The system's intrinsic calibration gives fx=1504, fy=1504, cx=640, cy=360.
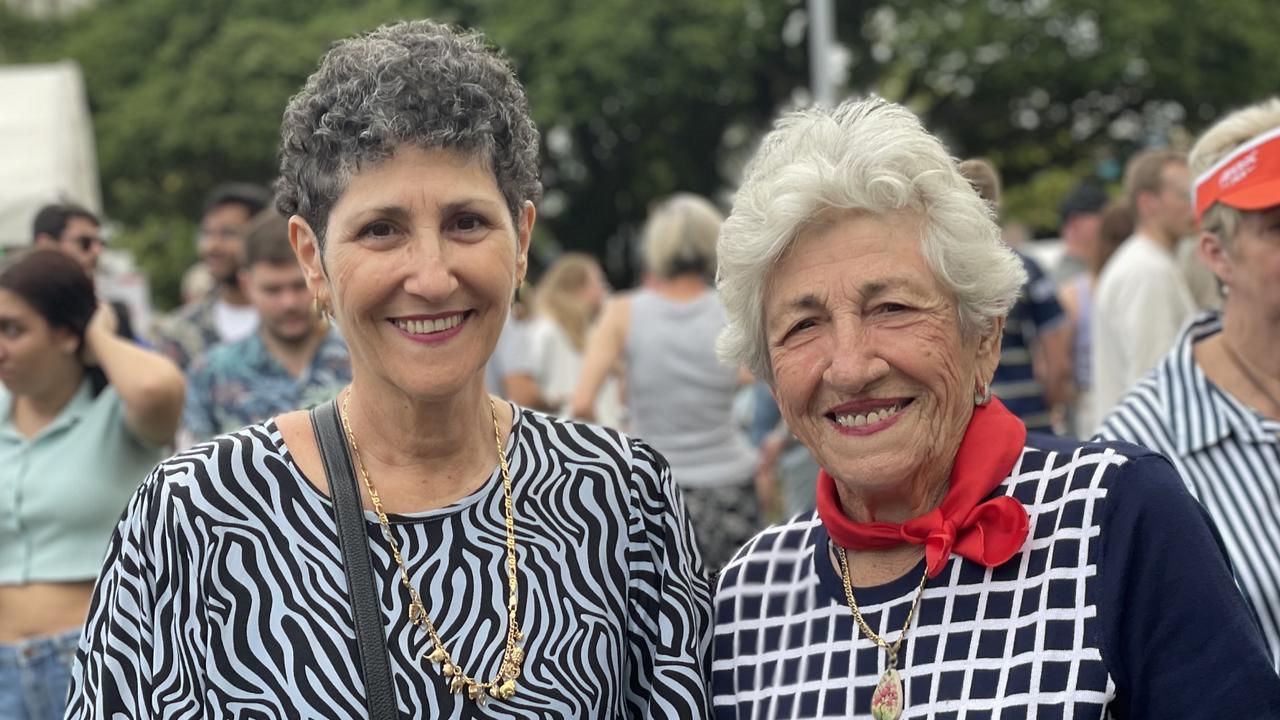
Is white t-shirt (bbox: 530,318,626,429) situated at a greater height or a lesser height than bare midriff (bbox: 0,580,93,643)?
greater

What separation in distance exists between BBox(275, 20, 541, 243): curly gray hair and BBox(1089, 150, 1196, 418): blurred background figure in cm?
434

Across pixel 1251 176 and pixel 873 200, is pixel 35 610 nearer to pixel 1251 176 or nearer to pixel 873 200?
pixel 873 200

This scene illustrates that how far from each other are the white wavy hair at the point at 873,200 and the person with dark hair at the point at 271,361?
3.13 m

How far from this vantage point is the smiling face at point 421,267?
97.2 inches

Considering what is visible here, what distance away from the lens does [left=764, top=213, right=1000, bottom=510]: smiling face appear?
2.52 metres

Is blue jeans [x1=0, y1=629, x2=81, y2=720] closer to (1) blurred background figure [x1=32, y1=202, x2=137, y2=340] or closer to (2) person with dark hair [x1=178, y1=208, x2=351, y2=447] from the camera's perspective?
(2) person with dark hair [x1=178, y1=208, x2=351, y2=447]

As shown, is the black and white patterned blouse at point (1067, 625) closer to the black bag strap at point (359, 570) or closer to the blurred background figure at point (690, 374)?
the black bag strap at point (359, 570)

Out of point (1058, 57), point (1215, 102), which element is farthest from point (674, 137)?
point (1215, 102)

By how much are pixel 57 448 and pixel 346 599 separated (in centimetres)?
264

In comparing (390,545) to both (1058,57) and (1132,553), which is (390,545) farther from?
(1058,57)

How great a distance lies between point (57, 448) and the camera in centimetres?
472

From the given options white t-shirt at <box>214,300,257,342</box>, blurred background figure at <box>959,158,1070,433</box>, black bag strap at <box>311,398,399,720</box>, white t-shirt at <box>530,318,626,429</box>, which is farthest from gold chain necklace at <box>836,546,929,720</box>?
white t-shirt at <box>530,318,626,429</box>

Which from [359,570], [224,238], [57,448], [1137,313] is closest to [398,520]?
[359,570]

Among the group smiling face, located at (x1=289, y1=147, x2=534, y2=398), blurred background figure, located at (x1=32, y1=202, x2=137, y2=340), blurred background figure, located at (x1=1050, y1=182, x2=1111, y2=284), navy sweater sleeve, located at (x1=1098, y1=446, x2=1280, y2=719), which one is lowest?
navy sweater sleeve, located at (x1=1098, y1=446, x2=1280, y2=719)
